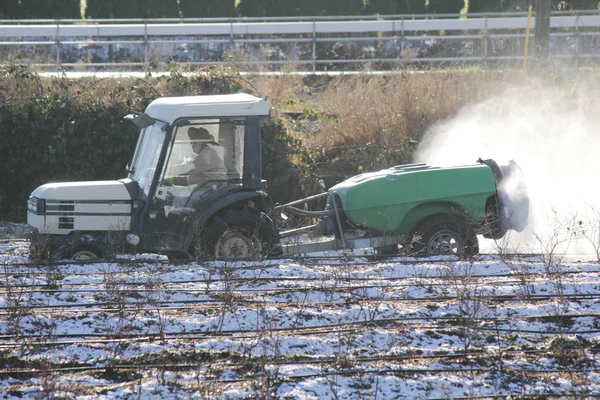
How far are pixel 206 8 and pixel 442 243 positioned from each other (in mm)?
28331

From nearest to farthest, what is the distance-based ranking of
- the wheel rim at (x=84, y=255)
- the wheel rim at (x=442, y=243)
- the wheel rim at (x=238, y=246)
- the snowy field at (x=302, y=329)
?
the snowy field at (x=302, y=329) < the wheel rim at (x=238, y=246) < the wheel rim at (x=84, y=255) < the wheel rim at (x=442, y=243)

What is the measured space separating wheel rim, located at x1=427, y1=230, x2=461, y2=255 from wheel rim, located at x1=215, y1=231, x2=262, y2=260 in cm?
244

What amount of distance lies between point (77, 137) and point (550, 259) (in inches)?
415

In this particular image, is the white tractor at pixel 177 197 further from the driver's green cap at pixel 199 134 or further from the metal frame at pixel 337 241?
the metal frame at pixel 337 241

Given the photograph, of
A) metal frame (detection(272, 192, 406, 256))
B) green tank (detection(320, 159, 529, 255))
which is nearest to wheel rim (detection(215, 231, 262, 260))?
metal frame (detection(272, 192, 406, 256))

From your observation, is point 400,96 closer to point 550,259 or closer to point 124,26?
point 550,259

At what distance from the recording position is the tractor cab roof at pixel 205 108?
10.9 m

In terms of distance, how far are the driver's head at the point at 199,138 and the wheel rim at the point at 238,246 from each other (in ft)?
4.03

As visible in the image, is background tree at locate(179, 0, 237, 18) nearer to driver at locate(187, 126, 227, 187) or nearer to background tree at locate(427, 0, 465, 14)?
background tree at locate(427, 0, 465, 14)

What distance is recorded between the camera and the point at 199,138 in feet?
36.2

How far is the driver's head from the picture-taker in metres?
11.0

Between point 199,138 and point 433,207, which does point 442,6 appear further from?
point 199,138

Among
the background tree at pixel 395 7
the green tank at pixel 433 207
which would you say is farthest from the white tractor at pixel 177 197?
the background tree at pixel 395 7

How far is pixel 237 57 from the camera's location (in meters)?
24.1
